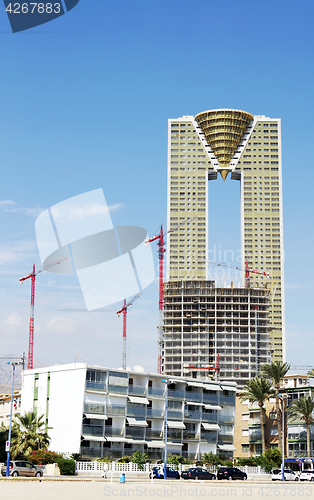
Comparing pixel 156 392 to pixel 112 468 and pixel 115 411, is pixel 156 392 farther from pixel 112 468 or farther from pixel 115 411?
pixel 112 468

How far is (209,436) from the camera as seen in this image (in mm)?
94188

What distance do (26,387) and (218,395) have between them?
2814 cm

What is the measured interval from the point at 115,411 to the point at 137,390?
451cm

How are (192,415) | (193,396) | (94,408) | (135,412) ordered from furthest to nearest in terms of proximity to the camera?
(193,396) → (192,415) → (135,412) → (94,408)

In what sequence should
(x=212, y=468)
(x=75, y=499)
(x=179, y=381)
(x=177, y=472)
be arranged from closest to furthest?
(x=75, y=499), (x=177, y=472), (x=212, y=468), (x=179, y=381)

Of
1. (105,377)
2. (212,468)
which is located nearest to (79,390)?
(105,377)

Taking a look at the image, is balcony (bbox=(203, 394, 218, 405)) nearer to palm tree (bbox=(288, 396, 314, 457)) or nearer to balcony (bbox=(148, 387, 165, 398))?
balcony (bbox=(148, 387, 165, 398))

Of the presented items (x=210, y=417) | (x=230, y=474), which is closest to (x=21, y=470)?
(x=230, y=474)

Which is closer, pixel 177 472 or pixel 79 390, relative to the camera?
pixel 177 472

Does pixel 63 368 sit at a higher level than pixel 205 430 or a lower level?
higher

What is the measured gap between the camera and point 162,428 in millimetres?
89312

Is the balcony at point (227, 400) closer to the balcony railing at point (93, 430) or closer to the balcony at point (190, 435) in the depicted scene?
the balcony at point (190, 435)

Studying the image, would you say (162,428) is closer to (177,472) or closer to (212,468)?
(212,468)

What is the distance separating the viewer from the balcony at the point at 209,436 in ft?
307
